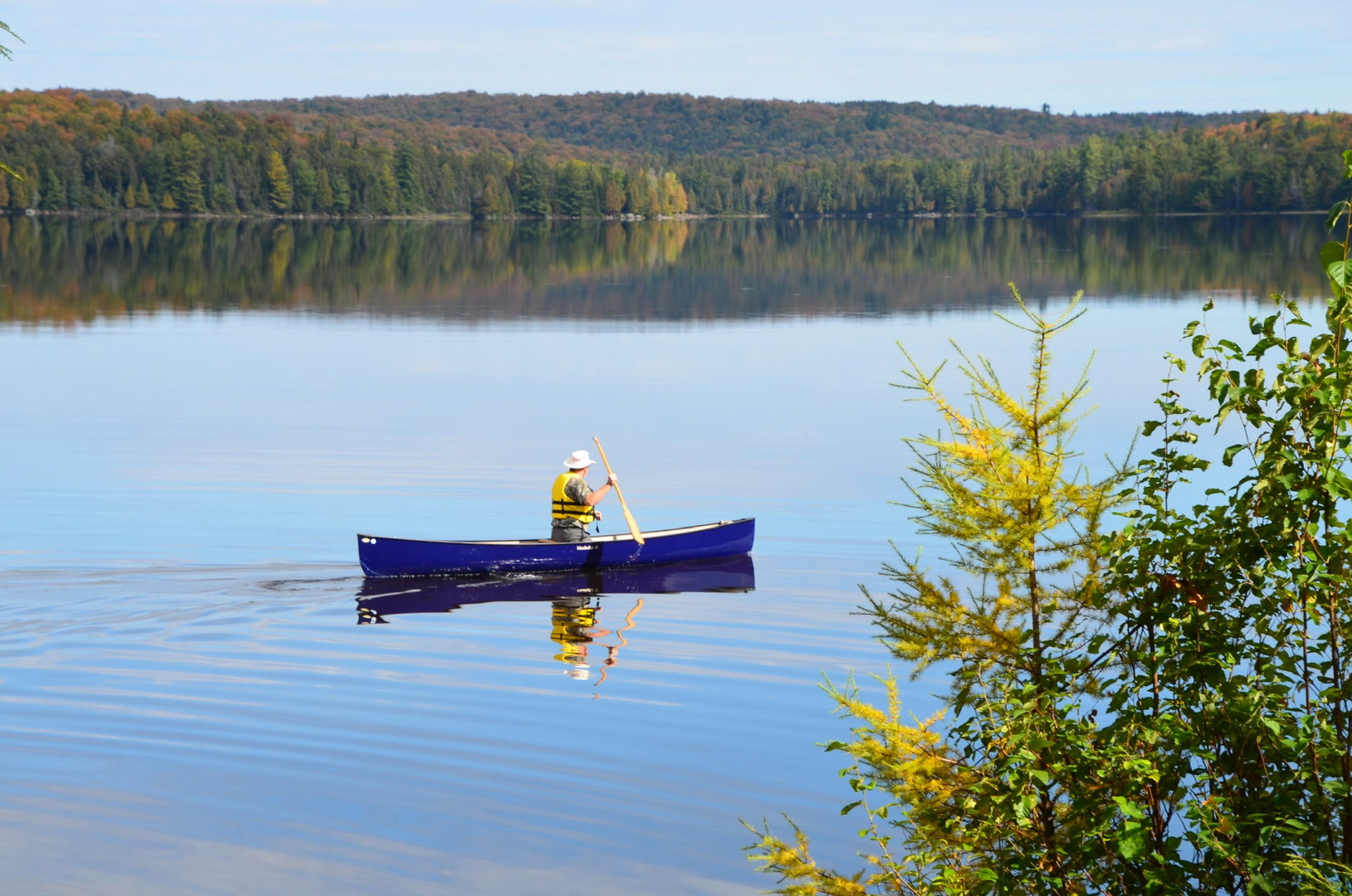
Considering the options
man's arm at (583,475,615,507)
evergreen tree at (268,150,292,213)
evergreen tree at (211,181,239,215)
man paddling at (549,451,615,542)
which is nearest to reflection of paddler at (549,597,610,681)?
man paddling at (549,451,615,542)

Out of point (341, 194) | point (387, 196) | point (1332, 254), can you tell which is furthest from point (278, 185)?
point (1332, 254)

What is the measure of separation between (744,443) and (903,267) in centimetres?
5897

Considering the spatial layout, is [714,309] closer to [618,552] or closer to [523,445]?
[523,445]

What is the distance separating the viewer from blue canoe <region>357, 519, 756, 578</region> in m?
18.3

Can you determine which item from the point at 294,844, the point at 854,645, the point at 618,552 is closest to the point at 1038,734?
the point at 294,844

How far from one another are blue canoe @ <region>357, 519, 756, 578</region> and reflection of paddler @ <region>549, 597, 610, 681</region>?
848 mm

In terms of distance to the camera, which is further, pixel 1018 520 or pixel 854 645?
pixel 854 645

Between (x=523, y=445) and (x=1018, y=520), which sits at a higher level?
(x=1018, y=520)

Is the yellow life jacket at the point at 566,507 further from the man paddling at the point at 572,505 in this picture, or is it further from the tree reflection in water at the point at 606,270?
the tree reflection in water at the point at 606,270

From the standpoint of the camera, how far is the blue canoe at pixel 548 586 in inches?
701

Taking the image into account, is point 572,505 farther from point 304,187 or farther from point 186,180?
point 304,187

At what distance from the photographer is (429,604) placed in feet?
58.6

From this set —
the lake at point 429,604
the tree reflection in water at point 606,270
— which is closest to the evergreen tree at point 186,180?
the tree reflection in water at point 606,270

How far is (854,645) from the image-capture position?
617 inches
